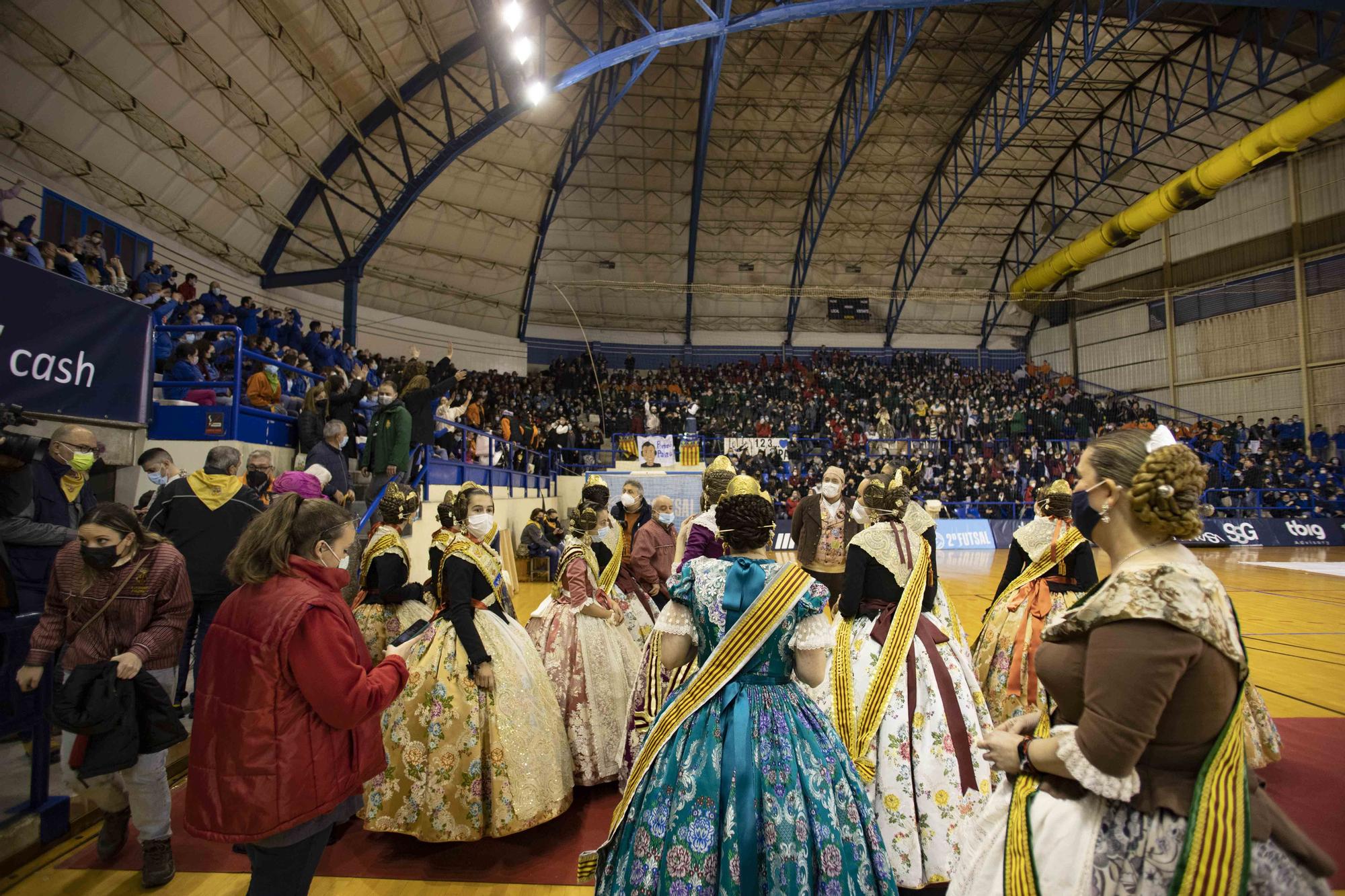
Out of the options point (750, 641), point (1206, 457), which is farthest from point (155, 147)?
point (1206, 457)

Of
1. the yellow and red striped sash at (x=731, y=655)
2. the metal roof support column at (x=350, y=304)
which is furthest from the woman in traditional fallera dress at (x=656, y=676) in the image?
the metal roof support column at (x=350, y=304)

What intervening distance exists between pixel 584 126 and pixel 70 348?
52.2 feet

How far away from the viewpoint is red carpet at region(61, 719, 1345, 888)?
306cm

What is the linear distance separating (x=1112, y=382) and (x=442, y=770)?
28.7 metres

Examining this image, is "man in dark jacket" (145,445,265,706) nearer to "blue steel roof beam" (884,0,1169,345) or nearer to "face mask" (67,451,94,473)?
"face mask" (67,451,94,473)

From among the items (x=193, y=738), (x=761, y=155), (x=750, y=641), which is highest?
(x=761, y=155)

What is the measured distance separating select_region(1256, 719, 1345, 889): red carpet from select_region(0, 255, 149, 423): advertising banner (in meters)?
7.84

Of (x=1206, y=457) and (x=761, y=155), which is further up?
(x=761, y=155)

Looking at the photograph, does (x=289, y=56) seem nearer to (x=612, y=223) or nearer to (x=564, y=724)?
(x=612, y=223)

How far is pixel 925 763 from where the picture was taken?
296 cm

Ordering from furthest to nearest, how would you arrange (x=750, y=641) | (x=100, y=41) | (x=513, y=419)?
(x=513, y=419), (x=100, y=41), (x=750, y=641)

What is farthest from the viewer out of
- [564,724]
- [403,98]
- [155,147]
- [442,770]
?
[403,98]

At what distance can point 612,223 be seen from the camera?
2323 cm

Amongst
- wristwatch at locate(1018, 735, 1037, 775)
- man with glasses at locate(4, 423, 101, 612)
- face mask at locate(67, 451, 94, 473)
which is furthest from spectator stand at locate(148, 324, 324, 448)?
wristwatch at locate(1018, 735, 1037, 775)
